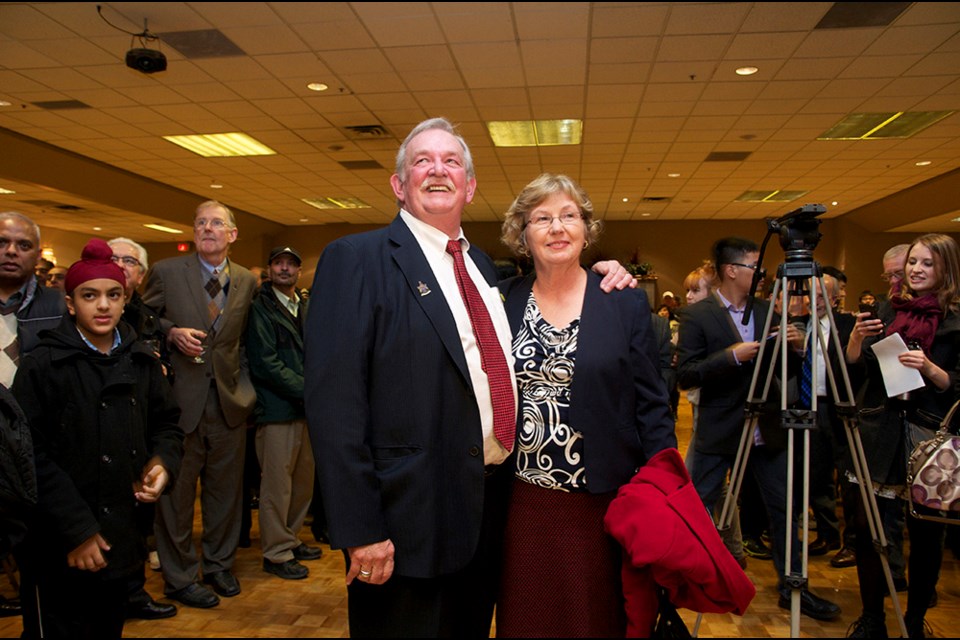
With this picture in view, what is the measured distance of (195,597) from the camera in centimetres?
293

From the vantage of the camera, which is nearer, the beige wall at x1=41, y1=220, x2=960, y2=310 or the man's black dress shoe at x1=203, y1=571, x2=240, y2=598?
the man's black dress shoe at x1=203, y1=571, x2=240, y2=598

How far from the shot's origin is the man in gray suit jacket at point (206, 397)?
3.00 m

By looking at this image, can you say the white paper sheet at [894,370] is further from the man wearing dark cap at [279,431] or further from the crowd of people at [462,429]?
the man wearing dark cap at [279,431]

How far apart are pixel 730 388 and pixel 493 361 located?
166 centimetres

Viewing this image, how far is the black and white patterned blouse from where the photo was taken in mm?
1704

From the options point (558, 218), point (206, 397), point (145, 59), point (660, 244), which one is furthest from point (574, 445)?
point (660, 244)

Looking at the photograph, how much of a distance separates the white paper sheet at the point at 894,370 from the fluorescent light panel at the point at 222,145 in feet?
25.3

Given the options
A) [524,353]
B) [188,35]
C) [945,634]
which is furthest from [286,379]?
[188,35]

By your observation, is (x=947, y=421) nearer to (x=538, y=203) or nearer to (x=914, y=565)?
(x=914, y=565)

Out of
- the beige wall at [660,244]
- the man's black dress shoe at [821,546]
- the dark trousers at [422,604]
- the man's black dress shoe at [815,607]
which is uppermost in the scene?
the beige wall at [660,244]

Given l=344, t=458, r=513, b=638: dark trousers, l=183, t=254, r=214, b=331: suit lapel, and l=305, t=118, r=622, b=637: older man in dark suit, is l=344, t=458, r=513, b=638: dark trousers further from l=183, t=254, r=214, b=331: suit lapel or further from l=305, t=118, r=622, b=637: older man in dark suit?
l=183, t=254, r=214, b=331: suit lapel

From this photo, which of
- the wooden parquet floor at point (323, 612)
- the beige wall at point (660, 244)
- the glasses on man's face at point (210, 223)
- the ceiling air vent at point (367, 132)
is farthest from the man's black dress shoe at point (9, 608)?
the beige wall at point (660, 244)

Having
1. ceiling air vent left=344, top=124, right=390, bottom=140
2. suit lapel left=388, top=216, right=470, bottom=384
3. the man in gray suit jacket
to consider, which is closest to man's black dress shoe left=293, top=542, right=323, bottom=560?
the man in gray suit jacket

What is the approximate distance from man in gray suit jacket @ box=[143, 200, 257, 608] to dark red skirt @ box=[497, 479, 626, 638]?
6.22ft
